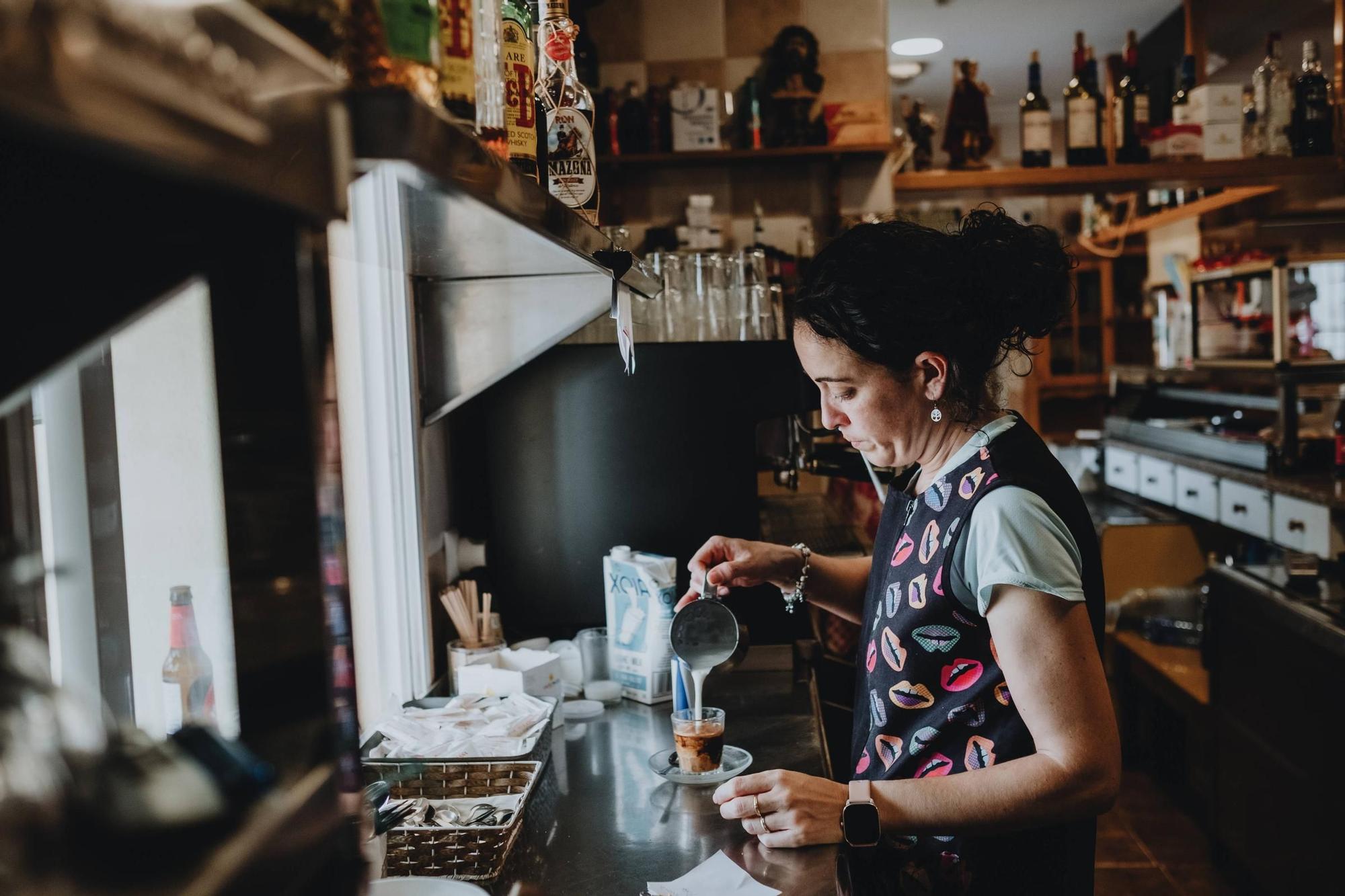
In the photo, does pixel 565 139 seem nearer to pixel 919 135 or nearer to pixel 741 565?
pixel 741 565

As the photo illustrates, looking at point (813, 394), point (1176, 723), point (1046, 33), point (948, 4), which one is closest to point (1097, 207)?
point (1046, 33)

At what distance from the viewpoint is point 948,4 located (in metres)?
5.50

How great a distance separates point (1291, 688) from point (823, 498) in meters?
1.58

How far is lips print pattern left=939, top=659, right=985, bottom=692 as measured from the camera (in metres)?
1.50

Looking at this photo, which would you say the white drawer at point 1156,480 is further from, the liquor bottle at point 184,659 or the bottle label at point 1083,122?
the liquor bottle at point 184,659

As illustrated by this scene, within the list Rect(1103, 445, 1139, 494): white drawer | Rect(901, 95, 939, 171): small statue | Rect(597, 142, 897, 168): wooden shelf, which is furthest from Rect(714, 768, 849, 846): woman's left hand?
Rect(1103, 445, 1139, 494): white drawer

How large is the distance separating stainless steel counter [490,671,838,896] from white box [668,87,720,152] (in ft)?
6.51

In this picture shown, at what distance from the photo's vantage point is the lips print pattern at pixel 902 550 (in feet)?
5.37

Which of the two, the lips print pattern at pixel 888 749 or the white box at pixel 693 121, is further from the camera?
the white box at pixel 693 121

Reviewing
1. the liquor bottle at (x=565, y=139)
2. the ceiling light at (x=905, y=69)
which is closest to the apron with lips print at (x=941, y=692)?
the liquor bottle at (x=565, y=139)

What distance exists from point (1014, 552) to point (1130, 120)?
10.6 ft

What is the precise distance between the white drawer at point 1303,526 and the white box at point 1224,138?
4.35 feet

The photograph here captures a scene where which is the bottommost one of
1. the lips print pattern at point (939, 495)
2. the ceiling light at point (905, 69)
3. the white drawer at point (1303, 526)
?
the white drawer at point (1303, 526)

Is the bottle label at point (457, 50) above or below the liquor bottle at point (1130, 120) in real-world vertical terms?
below
